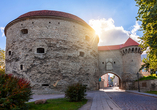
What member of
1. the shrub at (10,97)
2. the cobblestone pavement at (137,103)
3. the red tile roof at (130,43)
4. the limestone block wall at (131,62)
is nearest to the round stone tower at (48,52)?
the cobblestone pavement at (137,103)

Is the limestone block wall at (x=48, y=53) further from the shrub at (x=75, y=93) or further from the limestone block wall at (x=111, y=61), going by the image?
the limestone block wall at (x=111, y=61)

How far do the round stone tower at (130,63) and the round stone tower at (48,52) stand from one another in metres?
9.28

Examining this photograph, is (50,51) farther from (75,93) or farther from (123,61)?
(123,61)

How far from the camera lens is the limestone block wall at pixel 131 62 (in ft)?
81.5

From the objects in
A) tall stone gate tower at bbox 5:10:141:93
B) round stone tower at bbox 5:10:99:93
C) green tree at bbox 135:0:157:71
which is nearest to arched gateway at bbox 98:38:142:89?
tall stone gate tower at bbox 5:10:141:93

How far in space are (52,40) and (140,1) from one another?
Answer: 35.6 feet

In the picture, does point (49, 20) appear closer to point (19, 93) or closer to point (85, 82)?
point (85, 82)

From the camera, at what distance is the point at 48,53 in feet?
55.0

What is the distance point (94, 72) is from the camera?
68.0 feet

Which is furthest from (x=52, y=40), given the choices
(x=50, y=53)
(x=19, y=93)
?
(x=19, y=93)

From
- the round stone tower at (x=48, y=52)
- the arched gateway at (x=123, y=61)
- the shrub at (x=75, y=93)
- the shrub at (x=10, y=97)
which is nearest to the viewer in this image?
the shrub at (x=10, y=97)

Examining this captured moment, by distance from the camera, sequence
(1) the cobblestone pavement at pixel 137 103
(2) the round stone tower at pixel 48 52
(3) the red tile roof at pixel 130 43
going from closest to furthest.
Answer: (1) the cobblestone pavement at pixel 137 103
(2) the round stone tower at pixel 48 52
(3) the red tile roof at pixel 130 43

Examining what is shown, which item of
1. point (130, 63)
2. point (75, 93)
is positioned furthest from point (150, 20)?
point (130, 63)

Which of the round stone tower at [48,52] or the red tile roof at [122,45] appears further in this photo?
the red tile roof at [122,45]
